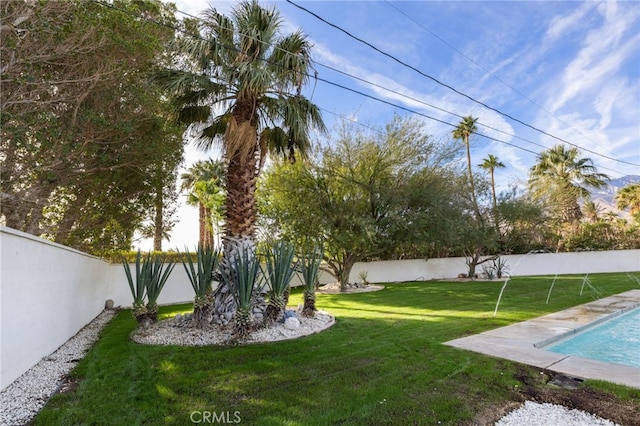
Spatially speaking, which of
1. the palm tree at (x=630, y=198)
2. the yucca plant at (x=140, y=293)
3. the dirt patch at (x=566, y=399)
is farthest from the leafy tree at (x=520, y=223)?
the yucca plant at (x=140, y=293)

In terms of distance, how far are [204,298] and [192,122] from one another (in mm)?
4338

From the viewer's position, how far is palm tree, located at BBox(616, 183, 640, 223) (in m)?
26.1

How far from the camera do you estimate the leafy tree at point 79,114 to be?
6145mm

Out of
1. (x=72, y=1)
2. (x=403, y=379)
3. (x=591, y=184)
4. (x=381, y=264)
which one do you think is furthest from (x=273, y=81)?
(x=591, y=184)

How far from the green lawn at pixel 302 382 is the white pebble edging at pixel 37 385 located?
0.20 metres

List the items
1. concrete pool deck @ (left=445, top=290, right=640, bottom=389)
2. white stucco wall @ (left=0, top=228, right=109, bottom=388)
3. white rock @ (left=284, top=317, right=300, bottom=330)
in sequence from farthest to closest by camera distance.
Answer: white rock @ (left=284, top=317, right=300, bottom=330), concrete pool deck @ (left=445, top=290, right=640, bottom=389), white stucco wall @ (left=0, top=228, right=109, bottom=388)

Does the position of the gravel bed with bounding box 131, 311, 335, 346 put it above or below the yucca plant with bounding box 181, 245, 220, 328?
below

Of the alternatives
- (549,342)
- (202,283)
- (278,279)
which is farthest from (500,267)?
(202,283)

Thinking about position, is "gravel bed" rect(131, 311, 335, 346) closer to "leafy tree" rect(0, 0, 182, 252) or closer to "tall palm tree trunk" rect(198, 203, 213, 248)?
"leafy tree" rect(0, 0, 182, 252)

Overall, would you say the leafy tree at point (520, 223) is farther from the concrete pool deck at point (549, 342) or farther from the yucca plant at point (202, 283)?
the yucca plant at point (202, 283)

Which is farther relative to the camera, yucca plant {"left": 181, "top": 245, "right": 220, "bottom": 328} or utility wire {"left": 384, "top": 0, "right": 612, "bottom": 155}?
utility wire {"left": 384, "top": 0, "right": 612, "bottom": 155}

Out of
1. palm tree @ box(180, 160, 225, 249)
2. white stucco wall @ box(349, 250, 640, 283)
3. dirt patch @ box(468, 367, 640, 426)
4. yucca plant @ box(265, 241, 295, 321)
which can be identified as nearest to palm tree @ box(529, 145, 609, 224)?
white stucco wall @ box(349, 250, 640, 283)

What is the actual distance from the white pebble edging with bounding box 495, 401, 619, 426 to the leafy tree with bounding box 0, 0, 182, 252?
8.15 metres

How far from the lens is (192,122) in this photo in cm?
859
